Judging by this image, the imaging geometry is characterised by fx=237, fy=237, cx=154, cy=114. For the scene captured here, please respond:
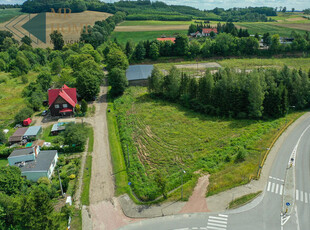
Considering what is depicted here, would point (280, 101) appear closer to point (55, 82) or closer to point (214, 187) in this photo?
point (214, 187)

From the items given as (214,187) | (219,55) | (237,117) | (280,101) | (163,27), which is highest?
(163,27)

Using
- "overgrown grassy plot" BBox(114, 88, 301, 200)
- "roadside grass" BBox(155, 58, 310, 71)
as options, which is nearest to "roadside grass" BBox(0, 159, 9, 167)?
"overgrown grassy plot" BBox(114, 88, 301, 200)

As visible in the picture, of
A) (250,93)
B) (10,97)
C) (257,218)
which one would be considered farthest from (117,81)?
(257,218)

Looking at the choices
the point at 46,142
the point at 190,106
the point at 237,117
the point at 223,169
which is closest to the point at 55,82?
the point at 46,142

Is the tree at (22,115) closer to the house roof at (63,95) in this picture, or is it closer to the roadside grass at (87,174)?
the house roof at (63,95)

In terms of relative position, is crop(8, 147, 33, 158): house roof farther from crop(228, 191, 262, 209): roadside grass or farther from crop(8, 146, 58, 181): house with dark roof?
crop(228, 191, 262, 209): roadside grass
